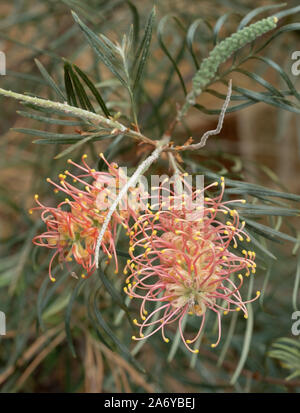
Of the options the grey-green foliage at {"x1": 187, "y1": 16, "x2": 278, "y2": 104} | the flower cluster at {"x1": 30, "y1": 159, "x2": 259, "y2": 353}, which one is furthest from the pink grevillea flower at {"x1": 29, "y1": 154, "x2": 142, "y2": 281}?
the grey-green foliage at {"x1": 187, "y1": 16, "x2": 278, "y2": 104}

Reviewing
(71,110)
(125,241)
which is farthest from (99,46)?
(125,241)

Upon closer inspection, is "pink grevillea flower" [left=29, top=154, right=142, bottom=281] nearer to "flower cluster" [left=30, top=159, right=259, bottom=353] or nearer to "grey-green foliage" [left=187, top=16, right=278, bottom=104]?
"flower cluster" [left=30, top=159, right=259, bottom=353]

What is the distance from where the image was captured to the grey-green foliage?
0.40 metres

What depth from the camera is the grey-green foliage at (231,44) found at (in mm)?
399

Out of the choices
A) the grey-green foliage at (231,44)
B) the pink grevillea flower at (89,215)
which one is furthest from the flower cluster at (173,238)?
the grey-green foliage at (231,44)

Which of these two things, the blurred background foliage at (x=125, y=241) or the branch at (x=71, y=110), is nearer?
the branch at (x=71, y=110)

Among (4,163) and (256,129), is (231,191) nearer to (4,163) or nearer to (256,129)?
(4,163)

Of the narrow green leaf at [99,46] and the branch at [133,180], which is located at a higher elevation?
the narrow green leaf at [99,46]

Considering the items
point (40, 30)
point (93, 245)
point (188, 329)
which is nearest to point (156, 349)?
point (188, 329)

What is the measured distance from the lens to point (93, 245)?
41 centimetres

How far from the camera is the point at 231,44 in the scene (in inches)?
16.0
